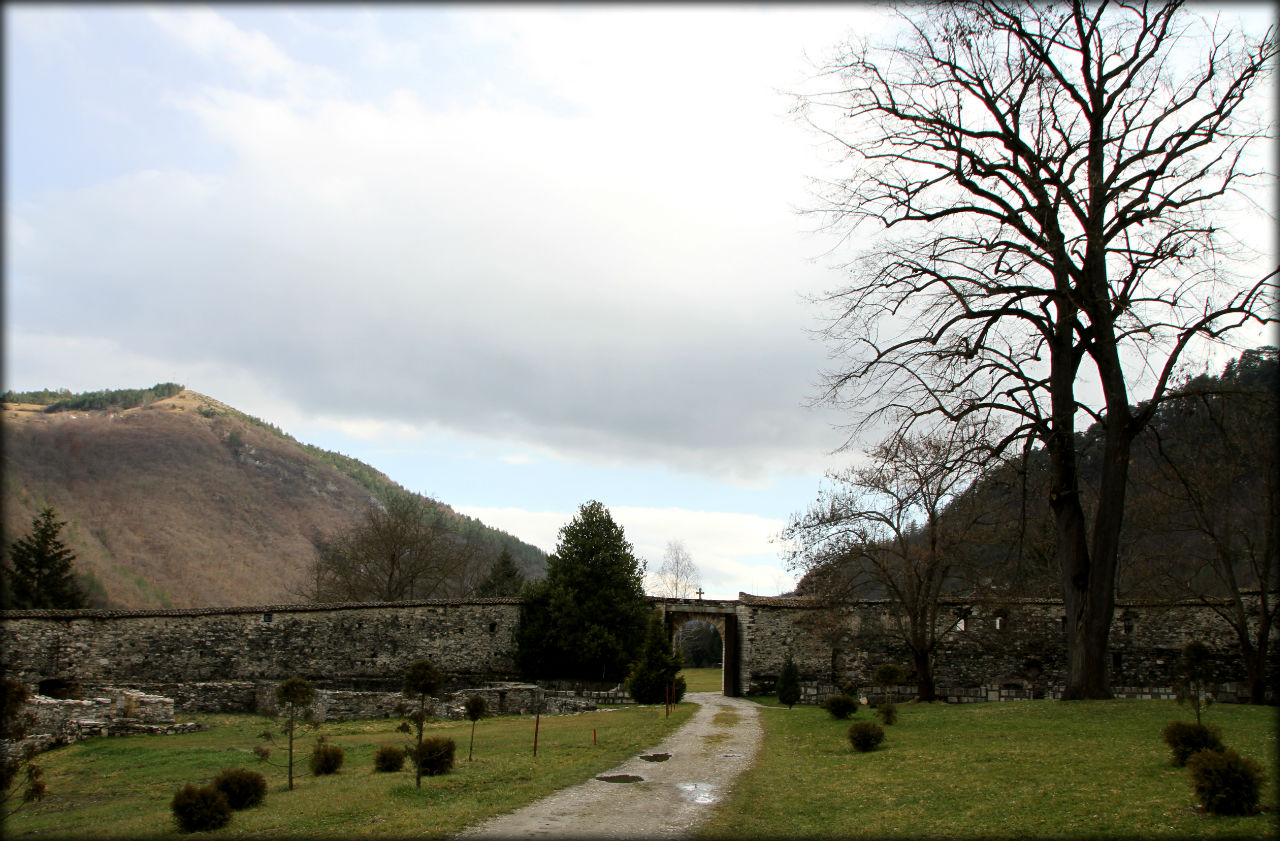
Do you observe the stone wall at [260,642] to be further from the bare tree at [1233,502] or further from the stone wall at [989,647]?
the bare tree at [1233,502]

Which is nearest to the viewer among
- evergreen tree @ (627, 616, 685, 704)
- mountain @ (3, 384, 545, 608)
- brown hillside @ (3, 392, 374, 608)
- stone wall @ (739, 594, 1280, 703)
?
evergreen tree @ (627, 616, 685, 704)

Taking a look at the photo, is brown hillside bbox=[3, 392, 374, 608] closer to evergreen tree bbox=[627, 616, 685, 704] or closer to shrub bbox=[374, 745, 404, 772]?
evergreen tree bbox=[627, 616, 685, 704]

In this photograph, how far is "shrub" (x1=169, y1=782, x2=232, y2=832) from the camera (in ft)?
29.6

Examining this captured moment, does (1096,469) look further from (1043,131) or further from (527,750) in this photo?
(527,750)

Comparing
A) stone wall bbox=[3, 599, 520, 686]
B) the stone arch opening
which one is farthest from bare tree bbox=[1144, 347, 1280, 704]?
the stone arch opening

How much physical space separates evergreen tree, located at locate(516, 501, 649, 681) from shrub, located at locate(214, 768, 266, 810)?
17972mm

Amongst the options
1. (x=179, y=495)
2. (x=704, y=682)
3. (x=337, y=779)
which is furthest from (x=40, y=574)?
(x=179, y=495)

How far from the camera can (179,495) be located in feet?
254

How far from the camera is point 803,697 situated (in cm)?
2753

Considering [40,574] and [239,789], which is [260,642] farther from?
[239,789]

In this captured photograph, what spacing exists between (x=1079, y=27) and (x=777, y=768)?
15498mm

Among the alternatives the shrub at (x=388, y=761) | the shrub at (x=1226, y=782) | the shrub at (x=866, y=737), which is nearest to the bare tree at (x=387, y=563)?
the shrub at (x=388, y=761)

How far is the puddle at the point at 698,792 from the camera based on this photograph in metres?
9.71

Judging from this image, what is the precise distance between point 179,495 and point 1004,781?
278 feet
